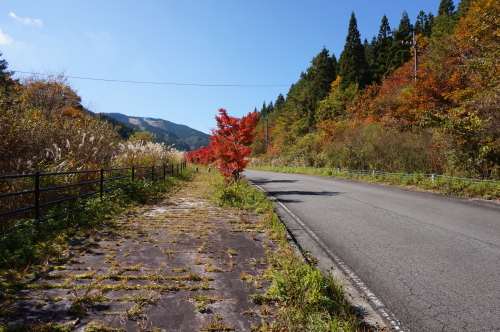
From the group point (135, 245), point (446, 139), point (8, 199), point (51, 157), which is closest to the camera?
point (135, 245)

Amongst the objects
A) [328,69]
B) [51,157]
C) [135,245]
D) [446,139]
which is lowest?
[135,245]

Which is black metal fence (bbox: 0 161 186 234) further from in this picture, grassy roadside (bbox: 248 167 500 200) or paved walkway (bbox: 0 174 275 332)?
grassy roadside (bbox: 248 167 500 200)

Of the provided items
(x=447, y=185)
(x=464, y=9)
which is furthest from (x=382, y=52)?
(x=447, y=185)

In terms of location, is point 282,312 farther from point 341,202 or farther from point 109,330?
point 341,202

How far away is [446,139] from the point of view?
13883 millimetres

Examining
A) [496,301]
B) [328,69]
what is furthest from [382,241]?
[328,69]

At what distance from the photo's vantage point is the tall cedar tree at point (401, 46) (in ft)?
138

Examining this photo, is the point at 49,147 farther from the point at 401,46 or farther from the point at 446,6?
the point at 446,6

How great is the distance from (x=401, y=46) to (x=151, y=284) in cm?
5661

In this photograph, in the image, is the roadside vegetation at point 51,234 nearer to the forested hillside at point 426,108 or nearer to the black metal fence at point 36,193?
the black metal fence at point 36,193

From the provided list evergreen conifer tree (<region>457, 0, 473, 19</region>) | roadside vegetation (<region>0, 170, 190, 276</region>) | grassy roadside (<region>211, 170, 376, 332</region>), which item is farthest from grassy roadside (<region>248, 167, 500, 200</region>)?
evergreen conifer tree (<region>457, 0, 473, 19</region>)

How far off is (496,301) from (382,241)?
2297mm

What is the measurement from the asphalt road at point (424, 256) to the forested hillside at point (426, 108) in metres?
4.71

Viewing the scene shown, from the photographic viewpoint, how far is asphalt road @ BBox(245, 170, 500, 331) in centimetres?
300
